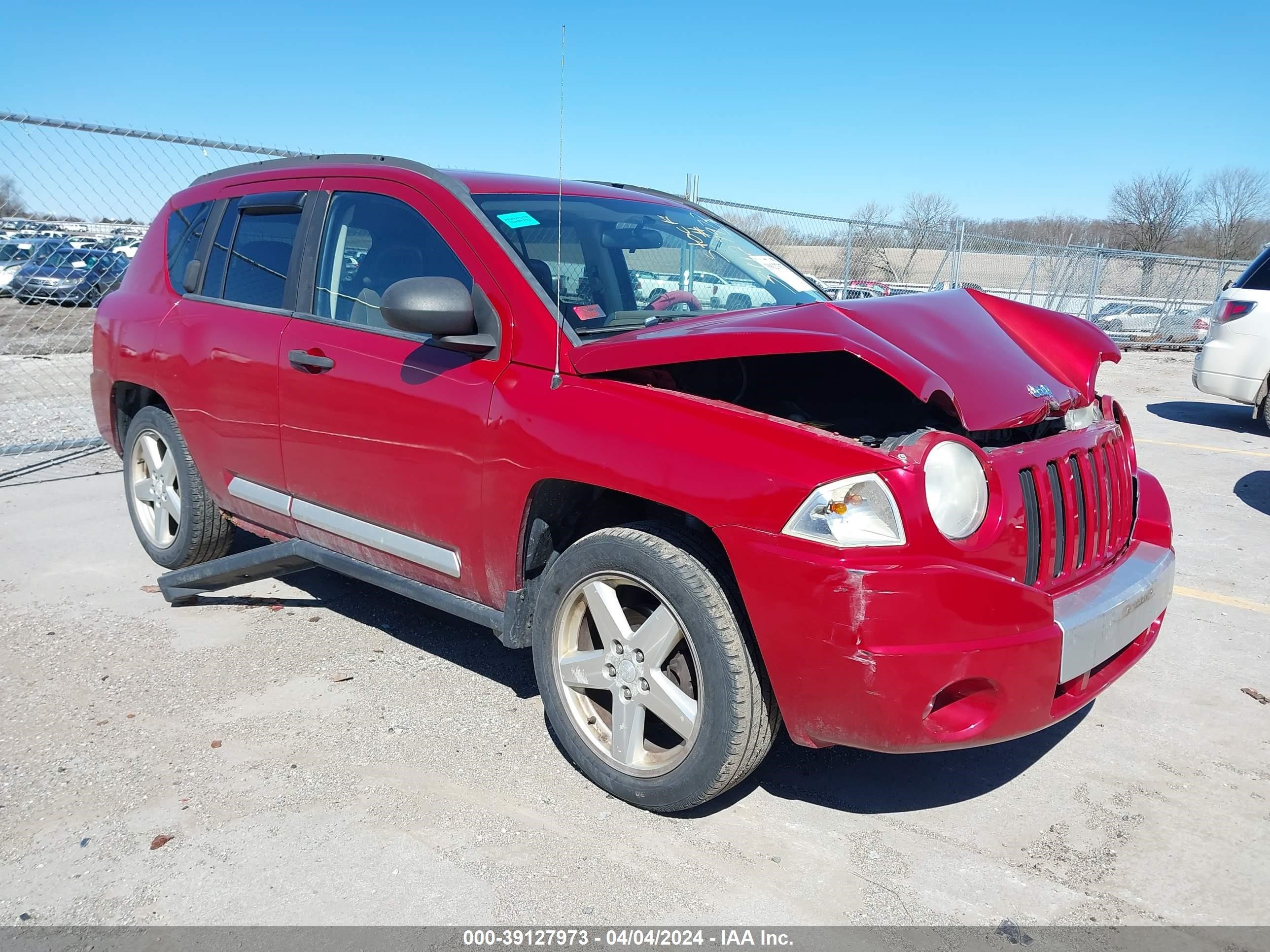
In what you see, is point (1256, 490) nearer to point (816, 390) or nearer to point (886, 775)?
point (886, 775)

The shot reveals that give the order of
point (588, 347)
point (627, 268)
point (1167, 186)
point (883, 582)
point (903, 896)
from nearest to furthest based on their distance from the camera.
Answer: point (883, 582), point (903, 896), point (588, 347), point (627, 268), point (1167, 186)

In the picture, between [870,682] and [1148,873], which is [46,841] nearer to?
[870,682]

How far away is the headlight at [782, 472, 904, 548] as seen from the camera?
7.77 ft

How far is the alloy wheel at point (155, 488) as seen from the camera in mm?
4770

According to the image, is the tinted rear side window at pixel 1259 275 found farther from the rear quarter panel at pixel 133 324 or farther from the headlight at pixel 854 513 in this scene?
the rear quarter panel at pixel 133 324

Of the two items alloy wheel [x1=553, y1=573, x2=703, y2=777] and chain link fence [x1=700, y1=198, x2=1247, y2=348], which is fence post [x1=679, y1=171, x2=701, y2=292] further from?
chain link fence [x1=700, y1=198, x2=1247, y2=348]

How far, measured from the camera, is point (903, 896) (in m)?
2.52

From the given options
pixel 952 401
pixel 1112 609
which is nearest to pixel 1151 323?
pixel 1112 609

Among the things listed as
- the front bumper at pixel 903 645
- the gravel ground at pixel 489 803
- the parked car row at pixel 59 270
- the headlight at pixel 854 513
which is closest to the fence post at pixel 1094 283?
the gravel ground at pixel 489 803

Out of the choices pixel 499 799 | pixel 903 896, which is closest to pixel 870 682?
pixel 903 896

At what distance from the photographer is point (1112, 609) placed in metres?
2.69

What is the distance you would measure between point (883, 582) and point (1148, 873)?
1.19 meters

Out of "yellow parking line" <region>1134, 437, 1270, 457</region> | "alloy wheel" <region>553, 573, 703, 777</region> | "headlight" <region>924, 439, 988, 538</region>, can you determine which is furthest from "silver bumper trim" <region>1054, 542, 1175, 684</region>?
"yellow parking line" <region>1134, 437, 1270, 457</region>

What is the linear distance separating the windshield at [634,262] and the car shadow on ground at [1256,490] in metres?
4.15
